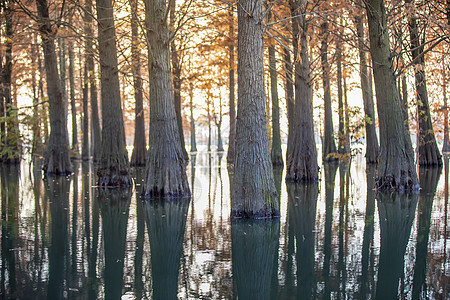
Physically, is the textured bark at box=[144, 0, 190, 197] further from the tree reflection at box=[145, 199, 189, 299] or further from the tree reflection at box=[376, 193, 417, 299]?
the tree reflection at box=[376, 193, 417, 299]

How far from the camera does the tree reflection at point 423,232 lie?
15.4 feet

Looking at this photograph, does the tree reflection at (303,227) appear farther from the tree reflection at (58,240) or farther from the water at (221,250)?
the tree reflection at (58,240)

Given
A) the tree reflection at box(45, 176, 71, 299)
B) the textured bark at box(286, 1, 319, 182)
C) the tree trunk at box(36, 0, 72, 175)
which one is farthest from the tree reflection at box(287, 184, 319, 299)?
the tree trunk at box(36, 0, 72, 175)

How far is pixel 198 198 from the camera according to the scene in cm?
1138

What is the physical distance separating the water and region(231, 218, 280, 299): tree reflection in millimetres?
14

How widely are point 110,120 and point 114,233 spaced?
269 inches

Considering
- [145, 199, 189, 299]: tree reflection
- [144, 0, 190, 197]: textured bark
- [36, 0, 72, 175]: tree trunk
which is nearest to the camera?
[145, 199, 189, 299]: tree reflection

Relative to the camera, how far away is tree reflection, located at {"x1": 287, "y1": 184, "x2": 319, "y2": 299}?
4.83m

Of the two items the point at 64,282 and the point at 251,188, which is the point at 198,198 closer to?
the point at 251,188

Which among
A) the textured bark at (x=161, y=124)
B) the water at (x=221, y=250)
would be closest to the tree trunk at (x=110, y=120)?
the textured bark at (x=161, y=124)

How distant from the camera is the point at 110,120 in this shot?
1369 cm

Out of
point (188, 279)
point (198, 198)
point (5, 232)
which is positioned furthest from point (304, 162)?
point (188, 279)

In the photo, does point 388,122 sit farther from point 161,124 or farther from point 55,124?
point 55,124

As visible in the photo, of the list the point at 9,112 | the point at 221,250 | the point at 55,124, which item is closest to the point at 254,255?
the point at 221,250
